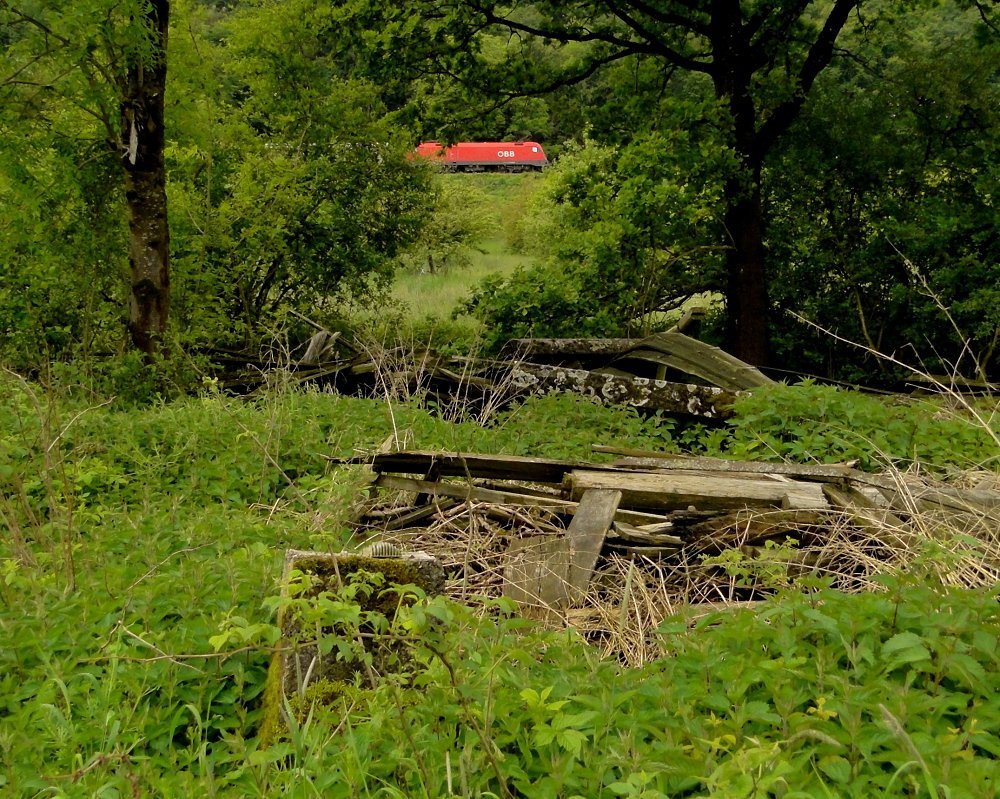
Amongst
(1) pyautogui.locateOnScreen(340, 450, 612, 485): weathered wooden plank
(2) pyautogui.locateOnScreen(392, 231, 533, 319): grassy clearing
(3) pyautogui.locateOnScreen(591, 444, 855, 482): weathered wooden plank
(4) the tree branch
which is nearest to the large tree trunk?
(1) pyautogui.locateOnScreen(340, 450, 612, 485): weathered wooden plank

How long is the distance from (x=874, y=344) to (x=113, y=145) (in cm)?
1141

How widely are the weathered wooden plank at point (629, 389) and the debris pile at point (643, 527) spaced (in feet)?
10.6

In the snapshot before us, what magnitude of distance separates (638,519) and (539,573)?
0.86 meters

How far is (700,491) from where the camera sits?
5.41 meters

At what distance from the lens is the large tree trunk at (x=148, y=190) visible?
10039mm

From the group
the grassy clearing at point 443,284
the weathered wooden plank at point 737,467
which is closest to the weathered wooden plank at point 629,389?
the weathered wooden plank at point 737,467

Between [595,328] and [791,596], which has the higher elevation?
[791,596]

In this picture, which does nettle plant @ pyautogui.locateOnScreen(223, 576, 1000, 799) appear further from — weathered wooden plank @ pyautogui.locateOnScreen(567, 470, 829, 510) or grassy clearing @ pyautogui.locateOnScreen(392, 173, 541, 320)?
grassy clearing @ pyautogui.locateOnScreen(392, 173, 541, 320)

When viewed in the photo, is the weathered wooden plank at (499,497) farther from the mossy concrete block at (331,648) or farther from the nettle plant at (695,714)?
the nettle plant at (695,714)

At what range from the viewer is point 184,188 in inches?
518

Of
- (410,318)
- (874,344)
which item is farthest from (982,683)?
(410,318)

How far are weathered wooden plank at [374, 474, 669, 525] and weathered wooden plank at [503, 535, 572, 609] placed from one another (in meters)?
0.40

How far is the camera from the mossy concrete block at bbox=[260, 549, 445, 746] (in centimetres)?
315

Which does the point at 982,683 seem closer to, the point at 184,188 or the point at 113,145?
the point at 113,145
